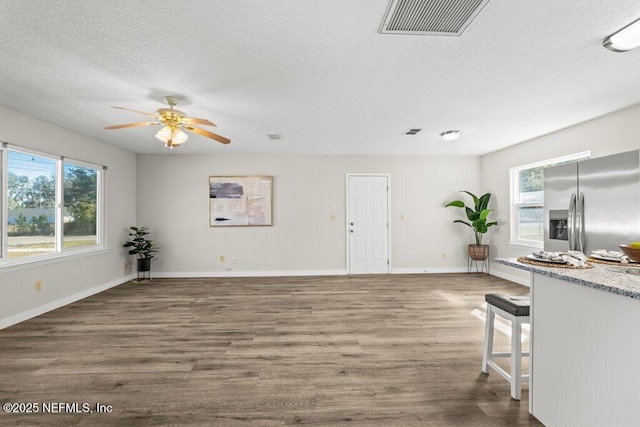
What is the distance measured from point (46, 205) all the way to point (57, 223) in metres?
0.29

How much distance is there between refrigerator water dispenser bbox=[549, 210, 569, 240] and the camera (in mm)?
3124

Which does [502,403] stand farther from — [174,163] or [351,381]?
[174,163]

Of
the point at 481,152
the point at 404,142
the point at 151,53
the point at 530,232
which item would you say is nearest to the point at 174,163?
the point at 151,53

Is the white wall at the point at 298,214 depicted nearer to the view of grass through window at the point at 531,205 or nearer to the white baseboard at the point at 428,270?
the white baseboard at the point at 428,270

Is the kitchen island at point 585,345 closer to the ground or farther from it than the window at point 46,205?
closer to the ground

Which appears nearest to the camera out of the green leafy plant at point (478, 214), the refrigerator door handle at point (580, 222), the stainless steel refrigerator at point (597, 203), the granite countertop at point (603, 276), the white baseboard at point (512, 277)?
the granite countertop at point (603, 276)

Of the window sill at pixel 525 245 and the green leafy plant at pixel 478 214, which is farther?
the green leafy plant at pixel 478 214

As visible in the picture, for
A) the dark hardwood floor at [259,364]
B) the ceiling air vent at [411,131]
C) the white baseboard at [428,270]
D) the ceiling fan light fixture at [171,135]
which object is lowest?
the dark hardwood floor at [259,364]

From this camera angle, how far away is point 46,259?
3.79 m

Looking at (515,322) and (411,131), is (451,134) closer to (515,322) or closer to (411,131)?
(411,131)

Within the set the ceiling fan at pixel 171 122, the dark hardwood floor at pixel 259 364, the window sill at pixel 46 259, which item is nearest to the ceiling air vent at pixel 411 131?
the dark hardwood floor at pixel 259 364

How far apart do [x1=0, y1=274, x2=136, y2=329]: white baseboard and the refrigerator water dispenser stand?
239 inches

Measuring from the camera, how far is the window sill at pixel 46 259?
332 centimetres

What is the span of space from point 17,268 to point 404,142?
18.0 ft
